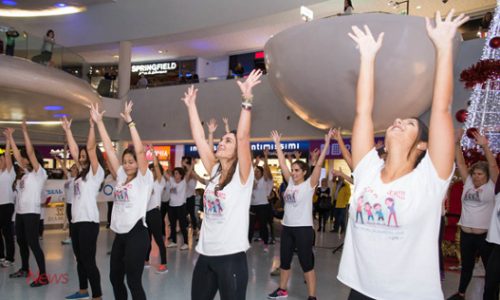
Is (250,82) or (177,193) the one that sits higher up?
(250,82)

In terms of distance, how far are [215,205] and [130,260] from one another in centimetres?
109

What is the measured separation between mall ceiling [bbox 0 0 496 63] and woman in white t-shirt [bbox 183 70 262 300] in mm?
10114

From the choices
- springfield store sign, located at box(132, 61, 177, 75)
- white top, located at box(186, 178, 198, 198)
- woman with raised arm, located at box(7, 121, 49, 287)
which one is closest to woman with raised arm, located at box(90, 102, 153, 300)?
woman with raised arm, located at box(7, 121, 49, 287)

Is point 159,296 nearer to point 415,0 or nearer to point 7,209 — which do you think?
point 7,209

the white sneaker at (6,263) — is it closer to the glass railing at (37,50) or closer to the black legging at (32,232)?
the black legging at (32,232)

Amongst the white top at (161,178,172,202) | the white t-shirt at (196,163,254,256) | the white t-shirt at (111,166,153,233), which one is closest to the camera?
the white t-shirt at (196,163,254,256)

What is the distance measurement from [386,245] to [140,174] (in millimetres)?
2513

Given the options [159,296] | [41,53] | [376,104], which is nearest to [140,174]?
[159,296]

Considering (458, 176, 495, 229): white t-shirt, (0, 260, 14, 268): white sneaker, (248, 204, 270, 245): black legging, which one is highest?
(458, 176, 495, 229): white t-shirt

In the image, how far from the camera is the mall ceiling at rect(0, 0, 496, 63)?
1282 centimetres

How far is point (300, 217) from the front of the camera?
482 cm

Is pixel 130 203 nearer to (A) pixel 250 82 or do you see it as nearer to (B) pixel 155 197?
(A) pixel 250 82

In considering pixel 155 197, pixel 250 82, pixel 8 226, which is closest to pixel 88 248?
pixel 155 197

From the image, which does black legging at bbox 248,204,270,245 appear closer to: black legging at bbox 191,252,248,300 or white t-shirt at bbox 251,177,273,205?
white t-shirt at bbox 251,177,273,205
